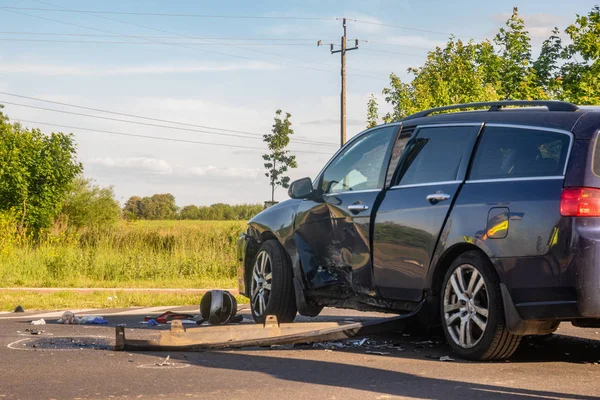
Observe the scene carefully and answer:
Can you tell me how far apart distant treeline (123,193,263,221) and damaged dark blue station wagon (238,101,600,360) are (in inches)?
2831

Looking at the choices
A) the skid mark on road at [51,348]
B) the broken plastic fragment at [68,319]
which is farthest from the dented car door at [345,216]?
the broken plastic fragment at [68,319]

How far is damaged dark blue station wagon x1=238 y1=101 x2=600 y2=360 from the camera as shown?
6973mm

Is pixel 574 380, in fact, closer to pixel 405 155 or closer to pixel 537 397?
pixel 537 397

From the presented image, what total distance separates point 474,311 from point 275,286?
2.56 metres

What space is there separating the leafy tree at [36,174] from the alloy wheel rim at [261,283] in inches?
1566

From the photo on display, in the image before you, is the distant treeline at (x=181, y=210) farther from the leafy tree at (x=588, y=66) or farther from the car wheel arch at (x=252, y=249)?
the car wheel arch at (x=252, y=249)

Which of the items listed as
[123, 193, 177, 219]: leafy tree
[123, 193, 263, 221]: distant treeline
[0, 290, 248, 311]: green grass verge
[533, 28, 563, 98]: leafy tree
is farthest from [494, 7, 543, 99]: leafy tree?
[123, 193, 177, 219]: leafy tree

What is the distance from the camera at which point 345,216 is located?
29.1 ft

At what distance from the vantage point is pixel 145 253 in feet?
88.5

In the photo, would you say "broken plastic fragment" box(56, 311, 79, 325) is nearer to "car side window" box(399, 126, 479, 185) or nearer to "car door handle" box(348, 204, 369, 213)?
"car door handle" box(348, 204, 369, 213)

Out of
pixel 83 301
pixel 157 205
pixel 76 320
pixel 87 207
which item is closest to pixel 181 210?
pixel 157 205

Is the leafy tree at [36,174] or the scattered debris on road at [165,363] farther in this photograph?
the leafy tree at [36,174]

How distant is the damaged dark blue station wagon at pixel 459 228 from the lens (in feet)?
22.9

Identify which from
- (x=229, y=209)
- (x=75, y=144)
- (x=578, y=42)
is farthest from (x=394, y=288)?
(x=229, y=209)
